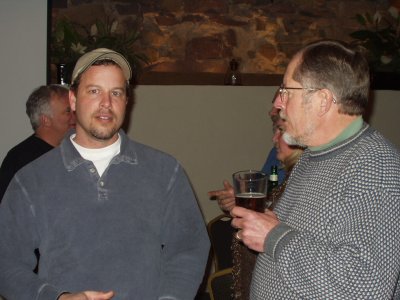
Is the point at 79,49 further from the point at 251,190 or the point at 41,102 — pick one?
the point at 251,190

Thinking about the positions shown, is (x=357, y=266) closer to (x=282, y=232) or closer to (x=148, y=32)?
(x=282, y=232)

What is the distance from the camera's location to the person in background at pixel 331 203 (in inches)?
53.1

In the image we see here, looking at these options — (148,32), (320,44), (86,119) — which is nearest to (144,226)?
(86,119)

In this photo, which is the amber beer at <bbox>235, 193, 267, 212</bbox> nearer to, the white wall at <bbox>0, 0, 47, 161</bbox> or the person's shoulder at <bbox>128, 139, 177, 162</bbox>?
the person's shoulder at <bbox>128, 139, 177, 162</bbox>

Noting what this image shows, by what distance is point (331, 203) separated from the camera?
1440 millimetres

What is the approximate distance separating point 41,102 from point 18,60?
1.75 feet

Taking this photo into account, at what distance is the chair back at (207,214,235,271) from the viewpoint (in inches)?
120

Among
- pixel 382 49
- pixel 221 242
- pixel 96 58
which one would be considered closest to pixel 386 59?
pixel 382 49

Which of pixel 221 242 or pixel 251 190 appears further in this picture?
pixel 221 242

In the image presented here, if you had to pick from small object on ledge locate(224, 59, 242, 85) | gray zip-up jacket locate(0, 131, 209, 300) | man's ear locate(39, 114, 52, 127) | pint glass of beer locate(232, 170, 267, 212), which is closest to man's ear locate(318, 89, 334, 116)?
pint glass of beer locate(232, 170, 267, 212)

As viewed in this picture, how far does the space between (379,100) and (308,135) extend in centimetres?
319

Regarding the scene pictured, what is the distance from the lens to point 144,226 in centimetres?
169

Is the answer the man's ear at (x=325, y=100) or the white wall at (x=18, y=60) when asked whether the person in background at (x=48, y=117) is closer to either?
the white wall at (x=18, y=60)

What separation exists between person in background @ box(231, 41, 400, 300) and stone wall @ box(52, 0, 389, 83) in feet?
12.2
